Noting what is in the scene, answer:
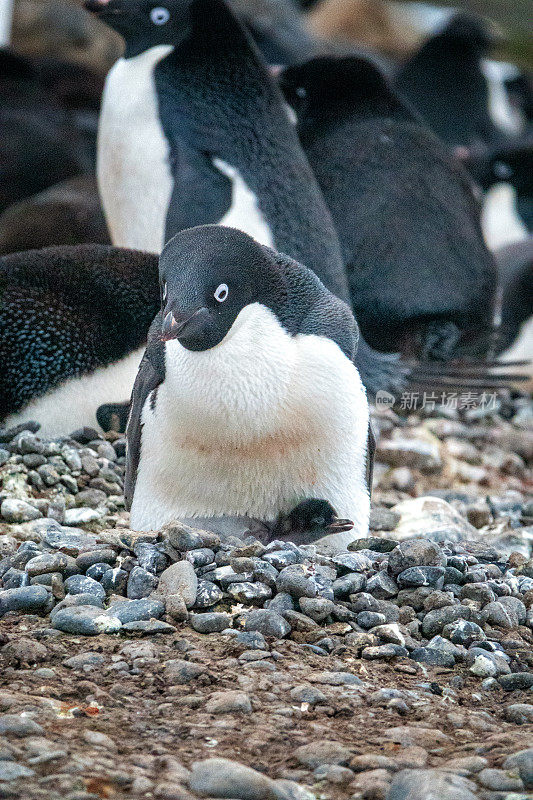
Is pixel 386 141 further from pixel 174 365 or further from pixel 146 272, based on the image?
pixel 174 365

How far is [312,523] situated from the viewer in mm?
2967

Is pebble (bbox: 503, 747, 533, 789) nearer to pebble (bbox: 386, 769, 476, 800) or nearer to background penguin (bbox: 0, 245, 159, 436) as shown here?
pebble (bbox: 386, 769, 476, 800)

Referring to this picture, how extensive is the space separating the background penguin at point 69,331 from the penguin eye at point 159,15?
4.67 feet

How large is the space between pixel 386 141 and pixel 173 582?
367 cm

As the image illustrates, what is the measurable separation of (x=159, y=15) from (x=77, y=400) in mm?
1983

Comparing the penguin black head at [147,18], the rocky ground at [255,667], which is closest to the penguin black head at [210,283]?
the rocky ground at [255,667]

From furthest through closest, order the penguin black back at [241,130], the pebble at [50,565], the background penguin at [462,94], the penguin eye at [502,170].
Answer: the background penguin at [462,94], the penguin eye at [502,170], the penguin black back at [241,130], the pebble at [50,565]

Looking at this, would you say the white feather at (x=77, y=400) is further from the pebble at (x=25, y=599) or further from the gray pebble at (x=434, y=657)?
the gray pebble at (x=434, y=657)

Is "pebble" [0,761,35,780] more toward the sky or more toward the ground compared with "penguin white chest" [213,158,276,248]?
more toward the sky

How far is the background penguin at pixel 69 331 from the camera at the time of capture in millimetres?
3955

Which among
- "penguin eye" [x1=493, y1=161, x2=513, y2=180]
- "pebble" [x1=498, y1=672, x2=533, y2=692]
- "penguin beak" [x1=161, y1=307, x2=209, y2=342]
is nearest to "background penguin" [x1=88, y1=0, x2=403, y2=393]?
"penguin beak" [x1=161, y1=307, x2=209, y2=342]

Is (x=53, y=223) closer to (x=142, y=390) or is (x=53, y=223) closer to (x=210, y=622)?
(x=142, y=390)

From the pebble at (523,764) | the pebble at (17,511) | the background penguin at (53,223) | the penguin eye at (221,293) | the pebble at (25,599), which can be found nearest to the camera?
the pebble at (523,764)

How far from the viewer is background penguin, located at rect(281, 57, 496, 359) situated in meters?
5.65
